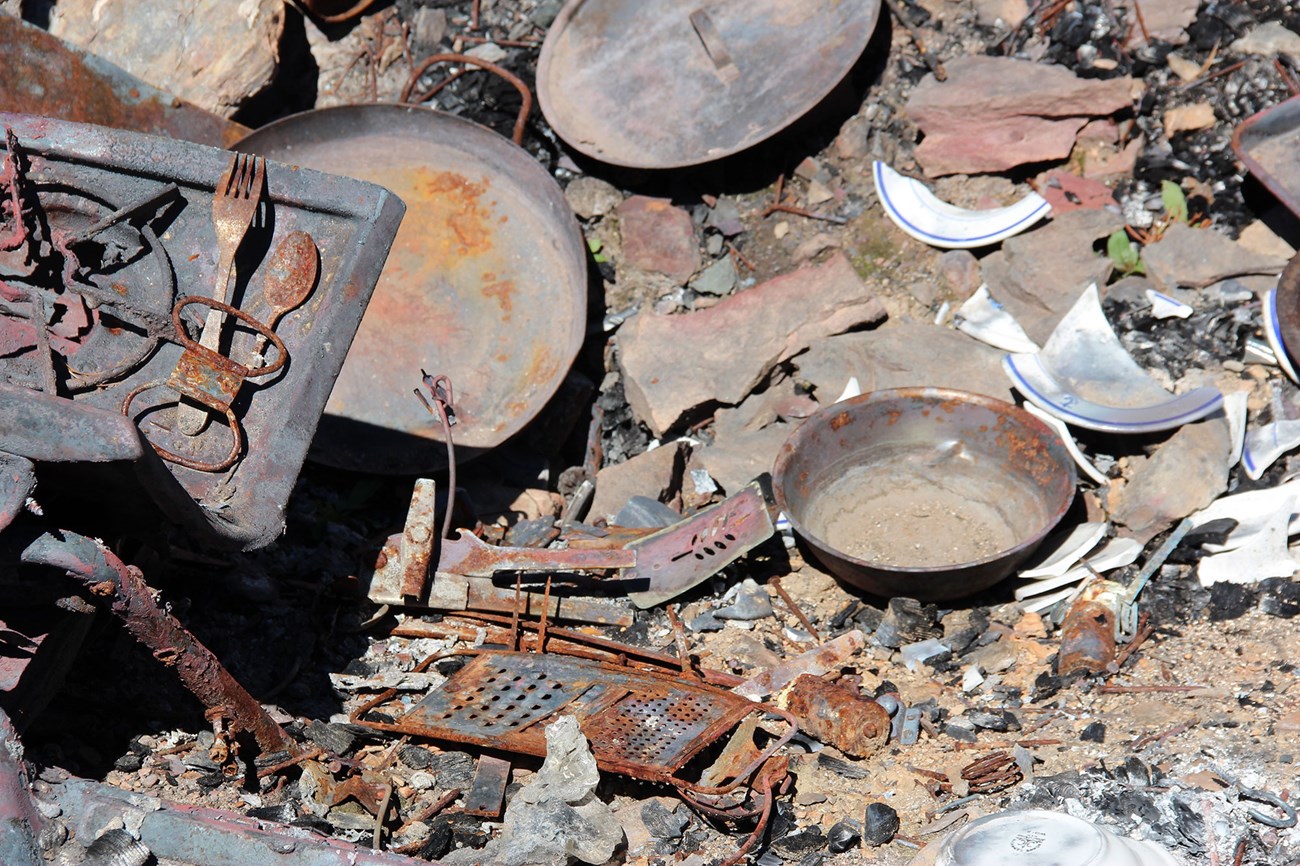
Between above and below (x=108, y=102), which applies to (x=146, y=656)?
below

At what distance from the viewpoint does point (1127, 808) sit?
10.5 ft

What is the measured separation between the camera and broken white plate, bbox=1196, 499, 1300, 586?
13.7 feet

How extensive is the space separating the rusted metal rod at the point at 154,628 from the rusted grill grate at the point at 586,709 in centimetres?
44

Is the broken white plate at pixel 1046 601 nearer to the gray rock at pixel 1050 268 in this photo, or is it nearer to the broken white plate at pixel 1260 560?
the broken white plate at pixel 1260 560

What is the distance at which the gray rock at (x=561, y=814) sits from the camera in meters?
3.17

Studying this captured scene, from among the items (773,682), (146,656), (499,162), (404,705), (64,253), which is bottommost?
(773,682)

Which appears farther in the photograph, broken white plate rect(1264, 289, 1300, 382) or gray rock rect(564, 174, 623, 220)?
gray rock rect(564, 174, 623, 220)

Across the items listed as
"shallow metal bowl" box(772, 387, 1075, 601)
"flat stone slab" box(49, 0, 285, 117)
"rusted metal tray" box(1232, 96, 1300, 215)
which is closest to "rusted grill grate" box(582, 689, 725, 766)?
"shallow metal bowl" box(772, 387, 1075, 601)

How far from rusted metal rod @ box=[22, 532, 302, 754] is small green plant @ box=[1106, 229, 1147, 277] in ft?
12.8

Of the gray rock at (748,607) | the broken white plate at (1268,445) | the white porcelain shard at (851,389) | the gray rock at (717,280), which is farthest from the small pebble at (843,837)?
the gray rock at (717,280)

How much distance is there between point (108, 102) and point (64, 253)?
1.34m

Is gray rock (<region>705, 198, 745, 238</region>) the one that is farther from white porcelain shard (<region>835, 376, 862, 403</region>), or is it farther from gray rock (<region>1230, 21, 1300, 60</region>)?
gray rock (<region>1230, 21, 1300, 60</region>)

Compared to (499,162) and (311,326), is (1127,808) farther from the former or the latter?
(499,162)

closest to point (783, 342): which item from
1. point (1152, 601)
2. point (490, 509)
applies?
point (490, 509)
